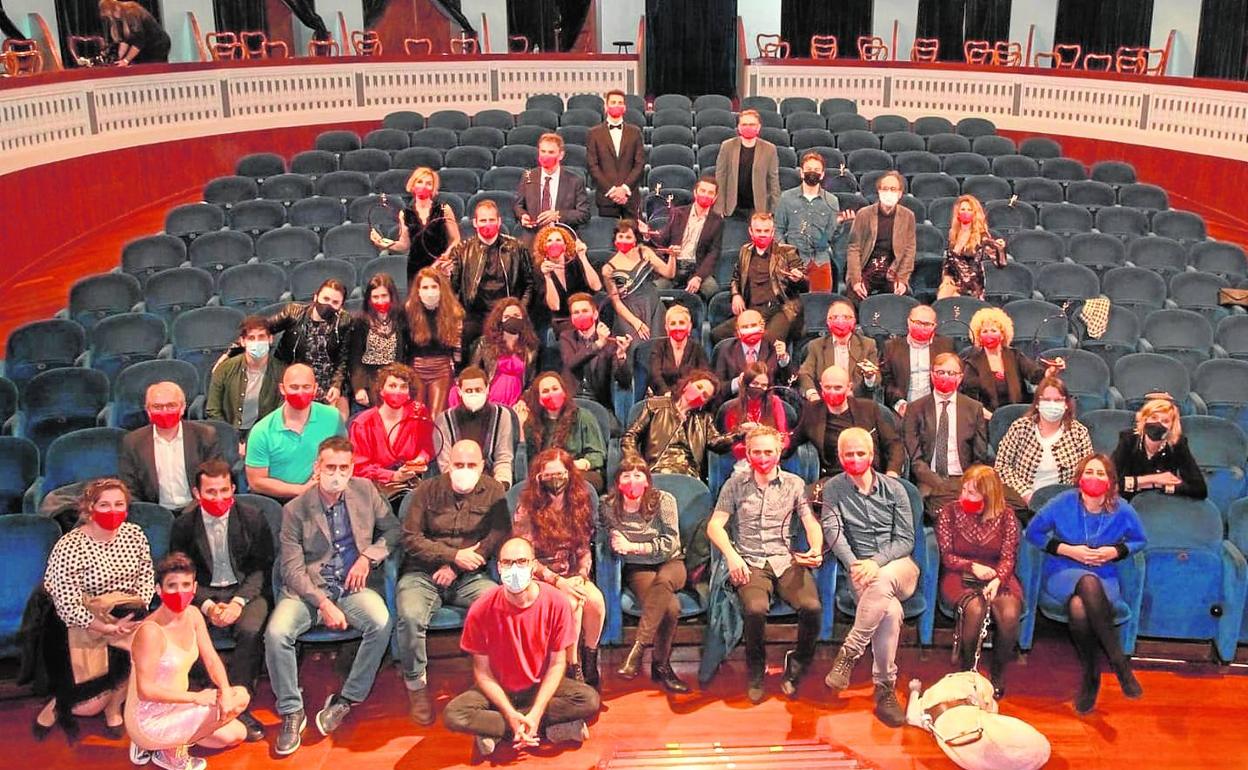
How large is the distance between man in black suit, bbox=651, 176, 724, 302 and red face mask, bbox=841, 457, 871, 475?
204 cm

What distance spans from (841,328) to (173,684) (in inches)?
119

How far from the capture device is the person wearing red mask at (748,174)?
7.09 meters

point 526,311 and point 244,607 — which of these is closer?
point 244,607

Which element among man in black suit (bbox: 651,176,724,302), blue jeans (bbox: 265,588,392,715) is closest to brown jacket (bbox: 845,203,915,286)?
man in black suit (bbox: 651,176,724,302)

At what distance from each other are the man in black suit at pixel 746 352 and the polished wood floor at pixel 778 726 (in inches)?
51.0

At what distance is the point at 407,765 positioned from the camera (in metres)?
4.08

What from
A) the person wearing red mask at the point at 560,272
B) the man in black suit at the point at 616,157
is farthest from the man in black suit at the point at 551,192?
the person wearing red mask at the point at 560,272

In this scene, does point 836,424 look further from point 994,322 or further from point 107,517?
point 107,517

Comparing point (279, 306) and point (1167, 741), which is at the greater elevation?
point (279, 306)

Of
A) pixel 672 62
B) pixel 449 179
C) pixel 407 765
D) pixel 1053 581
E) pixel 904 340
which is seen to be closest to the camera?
pixel 407 765

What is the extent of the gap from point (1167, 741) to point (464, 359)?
324 centimetres

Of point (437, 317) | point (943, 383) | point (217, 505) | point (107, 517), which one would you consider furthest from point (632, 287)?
point (107, 517)

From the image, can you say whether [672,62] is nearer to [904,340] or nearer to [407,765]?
[904,340]

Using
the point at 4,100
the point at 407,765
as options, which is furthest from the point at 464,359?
the point at 4,100
